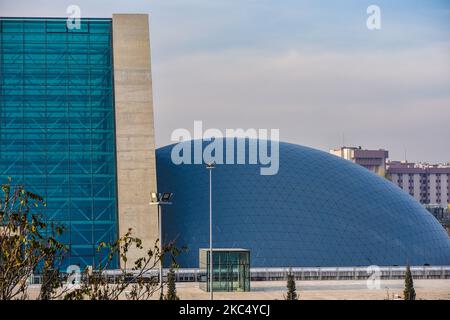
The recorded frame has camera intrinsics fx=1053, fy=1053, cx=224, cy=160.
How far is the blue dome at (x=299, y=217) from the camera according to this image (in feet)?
278

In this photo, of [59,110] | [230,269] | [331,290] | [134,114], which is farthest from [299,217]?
[230,269]

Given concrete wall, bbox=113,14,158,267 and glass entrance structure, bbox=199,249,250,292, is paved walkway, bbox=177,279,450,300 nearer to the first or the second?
glass entrance structure, bbox=199,249,250,292

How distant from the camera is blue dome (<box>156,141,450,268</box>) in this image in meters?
84.6

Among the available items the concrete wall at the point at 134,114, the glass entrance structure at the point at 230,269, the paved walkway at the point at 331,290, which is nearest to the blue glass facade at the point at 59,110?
the concrete wall at the point at 134,114

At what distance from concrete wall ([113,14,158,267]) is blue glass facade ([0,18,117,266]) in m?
1.09

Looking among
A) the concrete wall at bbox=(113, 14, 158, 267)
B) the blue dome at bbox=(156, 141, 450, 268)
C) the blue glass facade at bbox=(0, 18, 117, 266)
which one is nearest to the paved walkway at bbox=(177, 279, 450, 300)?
the blue dome at bbox=(156, 141, 450, 268)

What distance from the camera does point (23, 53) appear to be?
271 feet

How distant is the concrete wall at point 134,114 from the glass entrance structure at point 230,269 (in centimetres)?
1624

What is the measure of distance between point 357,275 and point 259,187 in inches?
514

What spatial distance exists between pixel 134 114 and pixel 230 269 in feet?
69.4

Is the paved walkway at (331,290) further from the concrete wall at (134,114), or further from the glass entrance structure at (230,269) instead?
the concrete wall at (134,114)

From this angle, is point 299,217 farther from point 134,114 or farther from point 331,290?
point 331,290

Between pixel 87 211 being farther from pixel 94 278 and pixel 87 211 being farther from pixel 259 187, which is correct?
pixel 94 278

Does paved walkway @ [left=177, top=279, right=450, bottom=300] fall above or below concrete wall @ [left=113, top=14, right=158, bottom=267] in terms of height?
below
